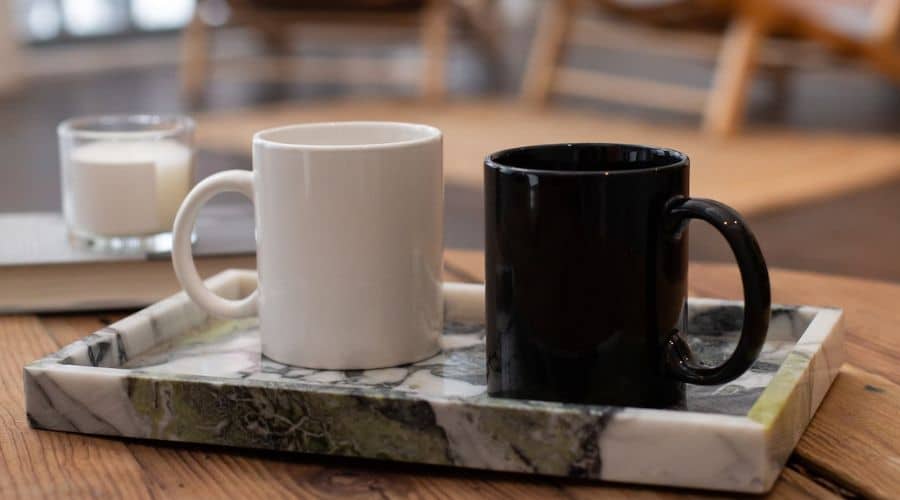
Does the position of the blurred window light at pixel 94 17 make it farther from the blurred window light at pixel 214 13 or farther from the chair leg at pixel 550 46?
the chair leg at pixel 550 46

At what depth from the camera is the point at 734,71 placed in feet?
9.05

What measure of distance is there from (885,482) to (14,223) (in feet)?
1.97

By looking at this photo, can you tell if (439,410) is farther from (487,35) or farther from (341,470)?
(487,35)

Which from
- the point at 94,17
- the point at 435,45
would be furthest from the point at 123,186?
the point at 94,17

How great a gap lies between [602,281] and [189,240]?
0.22 metres

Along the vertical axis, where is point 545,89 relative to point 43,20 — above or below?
below

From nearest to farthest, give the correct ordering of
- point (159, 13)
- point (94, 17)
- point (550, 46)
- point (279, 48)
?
point (550, 46)
point (279, 48)
point (94, 17)
point (159, 13)

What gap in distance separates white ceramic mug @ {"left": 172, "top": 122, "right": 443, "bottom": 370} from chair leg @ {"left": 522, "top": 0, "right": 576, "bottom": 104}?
2761 millimetres

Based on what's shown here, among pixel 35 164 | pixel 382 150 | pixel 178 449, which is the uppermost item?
pixel 382 150

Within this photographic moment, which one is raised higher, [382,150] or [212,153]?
[382,150]

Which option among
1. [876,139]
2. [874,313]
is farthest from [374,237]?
[876,139]

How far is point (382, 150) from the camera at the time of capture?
51cm

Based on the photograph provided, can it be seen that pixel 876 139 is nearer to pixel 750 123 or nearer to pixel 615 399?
pixel 750 123

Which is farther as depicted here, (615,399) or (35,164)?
(35,164)
